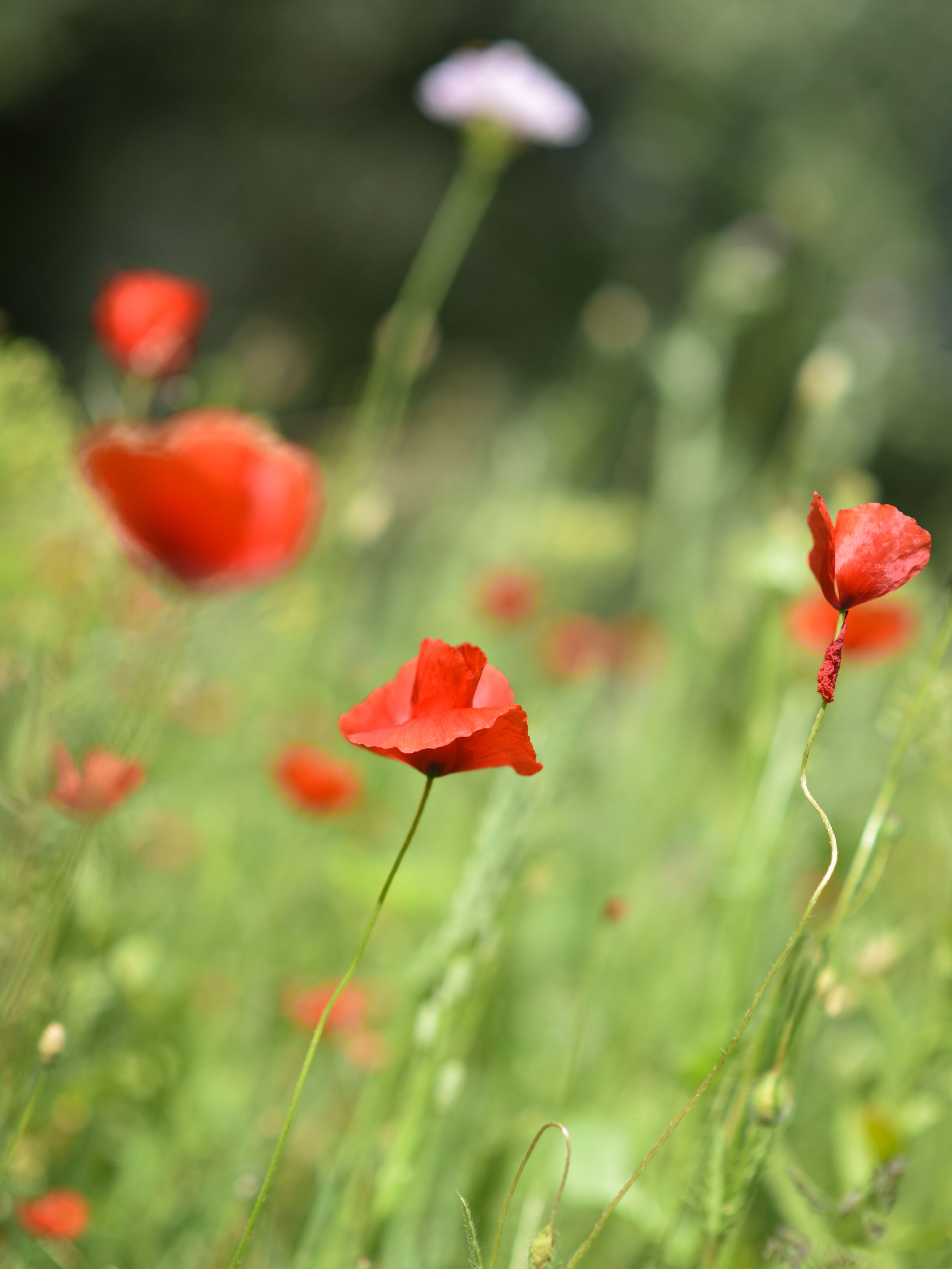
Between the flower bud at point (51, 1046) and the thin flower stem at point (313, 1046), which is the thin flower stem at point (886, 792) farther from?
the flower bud at point (51, 1046)

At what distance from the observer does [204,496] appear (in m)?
0.39

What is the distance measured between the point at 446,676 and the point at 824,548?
0.12 meters

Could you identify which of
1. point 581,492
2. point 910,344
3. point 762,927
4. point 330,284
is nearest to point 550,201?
point 330,284

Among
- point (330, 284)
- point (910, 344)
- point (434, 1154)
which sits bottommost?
point (330, 284)

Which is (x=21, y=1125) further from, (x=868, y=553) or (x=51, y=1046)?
(x=868, y=553)

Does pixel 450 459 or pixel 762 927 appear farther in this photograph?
pixel 450 459

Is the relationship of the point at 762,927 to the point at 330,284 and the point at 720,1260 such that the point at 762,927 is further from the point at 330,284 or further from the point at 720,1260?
the point at 330,284

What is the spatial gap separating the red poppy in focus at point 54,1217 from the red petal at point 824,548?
1.33 feet

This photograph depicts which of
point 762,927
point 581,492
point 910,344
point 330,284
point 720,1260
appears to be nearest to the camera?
point 720,1260

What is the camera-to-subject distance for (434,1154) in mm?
497

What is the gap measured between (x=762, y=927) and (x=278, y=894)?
15.9 inches

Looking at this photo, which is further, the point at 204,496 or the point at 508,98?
the point at 508,98

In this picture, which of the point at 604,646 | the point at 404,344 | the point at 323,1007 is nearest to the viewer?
the point at 323,1007

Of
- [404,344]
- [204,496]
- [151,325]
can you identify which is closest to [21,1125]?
[204,496]
